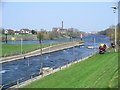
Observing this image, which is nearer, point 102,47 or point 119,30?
point 102,47

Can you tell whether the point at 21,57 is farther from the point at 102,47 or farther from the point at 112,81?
the point at 112,81

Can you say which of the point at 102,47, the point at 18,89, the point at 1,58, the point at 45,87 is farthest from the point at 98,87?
the point at 1,58

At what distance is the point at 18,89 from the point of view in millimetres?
30391

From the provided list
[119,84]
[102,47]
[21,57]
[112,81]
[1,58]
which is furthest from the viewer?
Result: [21,57]

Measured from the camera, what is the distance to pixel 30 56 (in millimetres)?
111625

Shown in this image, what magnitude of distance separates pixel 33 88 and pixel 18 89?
4.66 feet

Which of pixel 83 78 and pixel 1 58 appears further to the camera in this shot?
pixel 1 58

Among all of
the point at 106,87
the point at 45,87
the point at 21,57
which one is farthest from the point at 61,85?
the point at 21,57

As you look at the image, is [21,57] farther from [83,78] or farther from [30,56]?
[83,78]

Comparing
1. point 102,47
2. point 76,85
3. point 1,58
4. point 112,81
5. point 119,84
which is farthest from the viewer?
point 1,58

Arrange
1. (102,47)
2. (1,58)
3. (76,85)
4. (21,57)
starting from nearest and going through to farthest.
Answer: (76,85) → (102,47) → (1,58) → (21,57)

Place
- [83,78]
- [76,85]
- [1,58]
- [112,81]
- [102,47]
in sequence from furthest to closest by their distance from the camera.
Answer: [1,58] < [102,47] < [83,78] < [76,85] < [112,81]

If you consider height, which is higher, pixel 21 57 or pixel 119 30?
pixel 119 30

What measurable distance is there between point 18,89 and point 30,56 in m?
81.5
